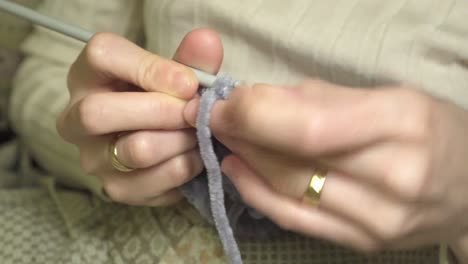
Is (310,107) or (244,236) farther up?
(310,107)

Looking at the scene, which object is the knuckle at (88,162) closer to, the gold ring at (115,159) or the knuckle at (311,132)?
the gold ring at (115,159)

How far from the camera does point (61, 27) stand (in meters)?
0.55

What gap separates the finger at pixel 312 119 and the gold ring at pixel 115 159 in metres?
0.17

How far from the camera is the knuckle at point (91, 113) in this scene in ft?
1.62

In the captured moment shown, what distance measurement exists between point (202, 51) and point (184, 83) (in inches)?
1.4

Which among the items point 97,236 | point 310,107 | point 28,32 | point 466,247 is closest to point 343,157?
point 310,107

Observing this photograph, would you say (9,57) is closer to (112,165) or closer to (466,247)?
(112,165)

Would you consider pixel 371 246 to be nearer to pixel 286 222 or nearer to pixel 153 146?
pixel 286 222

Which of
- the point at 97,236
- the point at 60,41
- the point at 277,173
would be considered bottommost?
the point at 97,236

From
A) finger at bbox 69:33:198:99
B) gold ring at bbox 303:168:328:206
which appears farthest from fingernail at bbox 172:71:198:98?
gold ring at bbox 303:168:328:206

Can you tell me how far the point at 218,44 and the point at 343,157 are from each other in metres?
0.16

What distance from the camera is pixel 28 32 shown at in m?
0.92

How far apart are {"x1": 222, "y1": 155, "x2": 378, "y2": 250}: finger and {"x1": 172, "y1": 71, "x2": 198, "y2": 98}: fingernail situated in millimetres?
88

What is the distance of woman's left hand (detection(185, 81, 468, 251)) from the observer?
374mm
